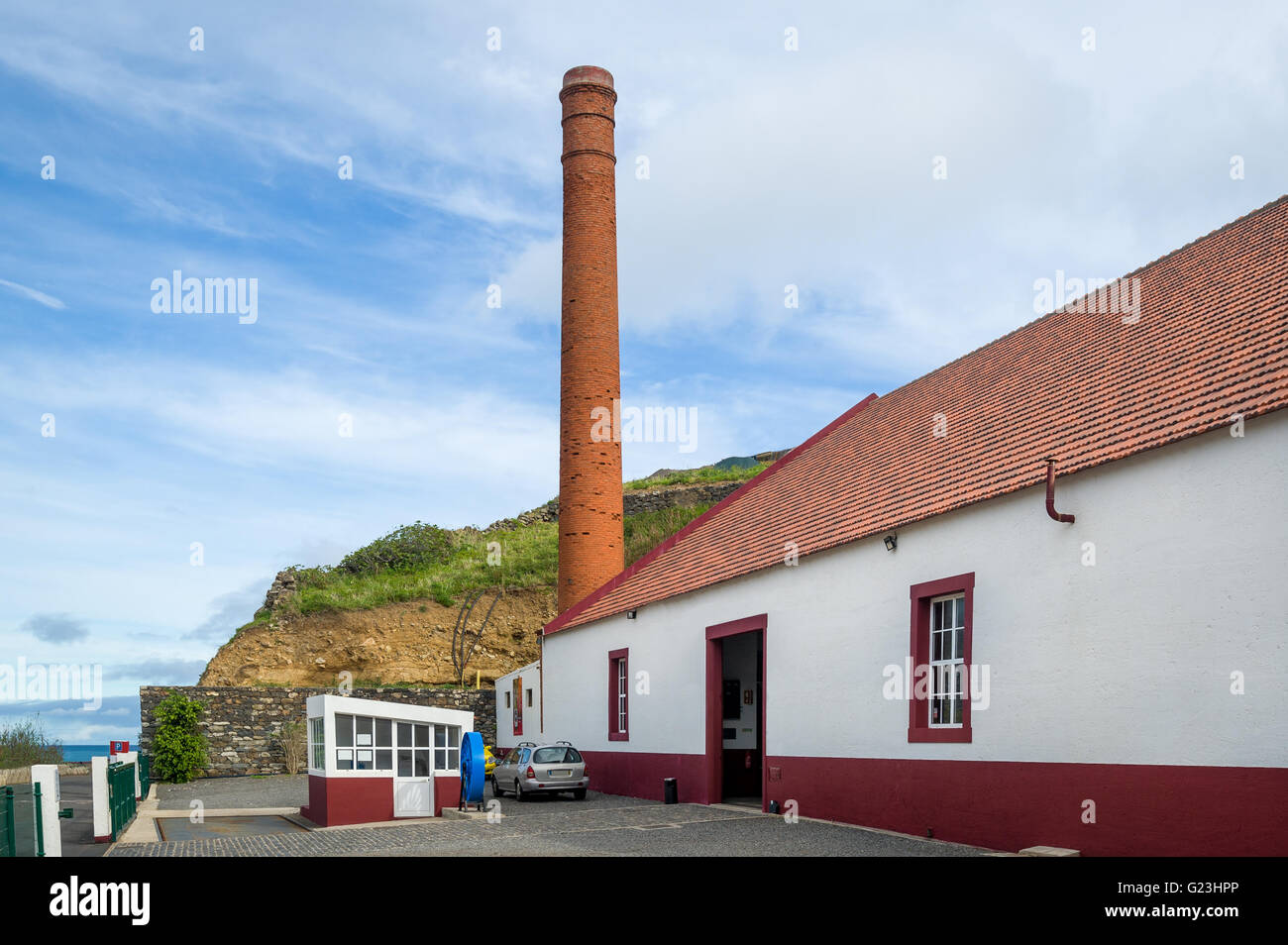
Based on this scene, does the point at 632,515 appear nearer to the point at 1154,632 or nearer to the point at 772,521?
the point at 772,521

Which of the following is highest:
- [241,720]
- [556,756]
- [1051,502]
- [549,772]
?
[1051,502]

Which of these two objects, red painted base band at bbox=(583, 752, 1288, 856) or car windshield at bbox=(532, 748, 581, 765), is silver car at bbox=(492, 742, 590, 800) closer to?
car windshield at bbox=(532, 748, 581, 765)

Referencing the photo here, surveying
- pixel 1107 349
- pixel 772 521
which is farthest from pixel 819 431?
pixel 1107 349

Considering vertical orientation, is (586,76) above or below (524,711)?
above

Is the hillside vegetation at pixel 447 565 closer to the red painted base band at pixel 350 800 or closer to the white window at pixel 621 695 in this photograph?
the white window at pixel 621 695

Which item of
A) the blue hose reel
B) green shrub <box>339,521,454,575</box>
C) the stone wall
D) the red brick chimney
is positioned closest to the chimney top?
the red brick chimney

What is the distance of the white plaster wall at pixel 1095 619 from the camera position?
978 cm

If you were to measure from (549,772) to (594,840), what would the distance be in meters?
8.46

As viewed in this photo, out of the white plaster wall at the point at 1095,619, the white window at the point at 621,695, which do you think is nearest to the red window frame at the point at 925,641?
the white plaster wall at the point at 1095,619

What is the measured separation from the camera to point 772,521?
67.8 feet

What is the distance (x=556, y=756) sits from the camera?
76.0ft

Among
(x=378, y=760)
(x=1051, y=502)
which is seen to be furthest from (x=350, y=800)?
(x=1051, y=502)

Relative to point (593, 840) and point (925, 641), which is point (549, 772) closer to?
point (593, 840)
